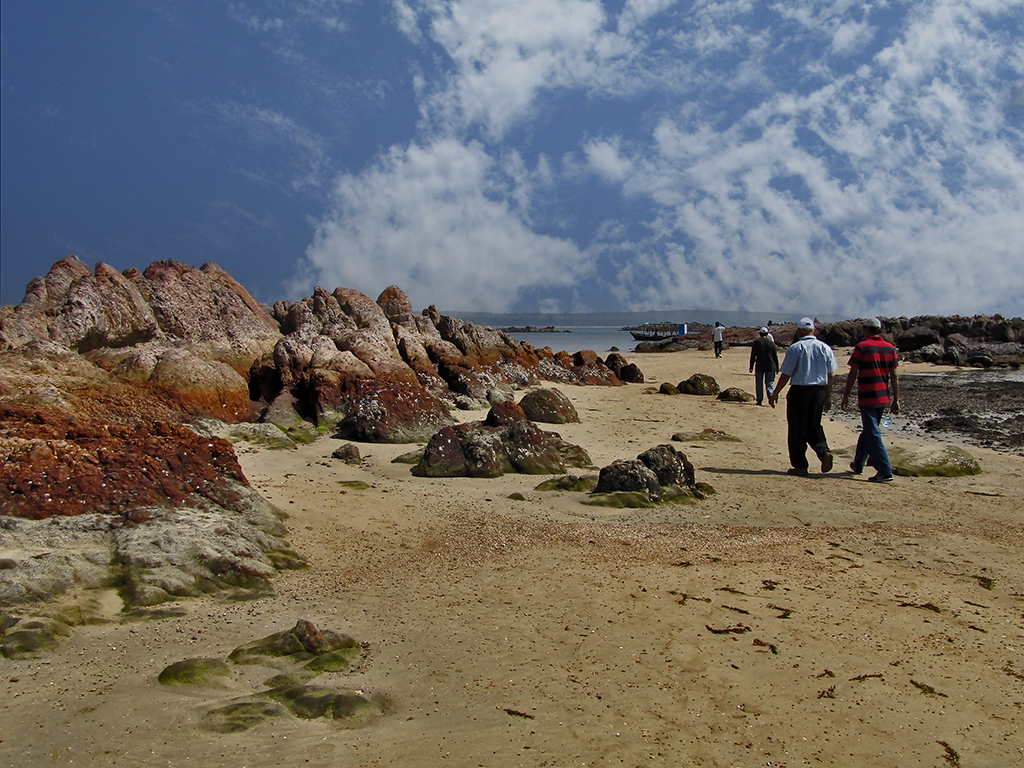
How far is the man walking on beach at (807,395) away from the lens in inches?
325

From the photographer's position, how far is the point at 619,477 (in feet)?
22.4

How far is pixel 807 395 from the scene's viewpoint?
831cm

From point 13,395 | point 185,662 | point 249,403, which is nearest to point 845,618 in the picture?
point 185,662

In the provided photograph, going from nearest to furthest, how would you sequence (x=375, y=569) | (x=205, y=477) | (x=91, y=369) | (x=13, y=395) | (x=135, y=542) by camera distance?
(x=135, y=542) < (x=375, y=569) < (x=205, y=477) < (x=13, y=395) < (x=91, y=369)

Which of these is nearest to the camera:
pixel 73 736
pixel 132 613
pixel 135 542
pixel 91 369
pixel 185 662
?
pixel 73 736

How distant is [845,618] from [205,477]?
4529 millimetres

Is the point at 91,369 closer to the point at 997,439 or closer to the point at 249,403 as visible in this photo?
the point at 249,403

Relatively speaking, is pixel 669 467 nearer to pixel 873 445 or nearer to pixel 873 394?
pixel 873 445

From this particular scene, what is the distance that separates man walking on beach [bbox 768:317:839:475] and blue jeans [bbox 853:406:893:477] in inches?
13.6

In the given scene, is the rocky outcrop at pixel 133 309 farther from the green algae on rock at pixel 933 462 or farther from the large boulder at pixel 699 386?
the green algae on rock at pixel 933 462

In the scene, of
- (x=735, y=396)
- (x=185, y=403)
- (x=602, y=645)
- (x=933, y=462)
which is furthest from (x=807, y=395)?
(x=185, y=403)

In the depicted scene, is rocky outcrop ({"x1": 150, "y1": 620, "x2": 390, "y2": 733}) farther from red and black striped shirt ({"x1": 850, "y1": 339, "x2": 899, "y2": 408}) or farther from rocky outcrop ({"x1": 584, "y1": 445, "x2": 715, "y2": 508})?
red and black striped shirt ({"x1": 850, "y1": 339, "x2": 899, "y2": 408})

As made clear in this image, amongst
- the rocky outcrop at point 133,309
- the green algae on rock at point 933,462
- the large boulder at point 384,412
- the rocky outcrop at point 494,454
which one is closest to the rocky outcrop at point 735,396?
the green algae on rock at point 933,462

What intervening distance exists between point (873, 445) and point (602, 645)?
5.76 m
